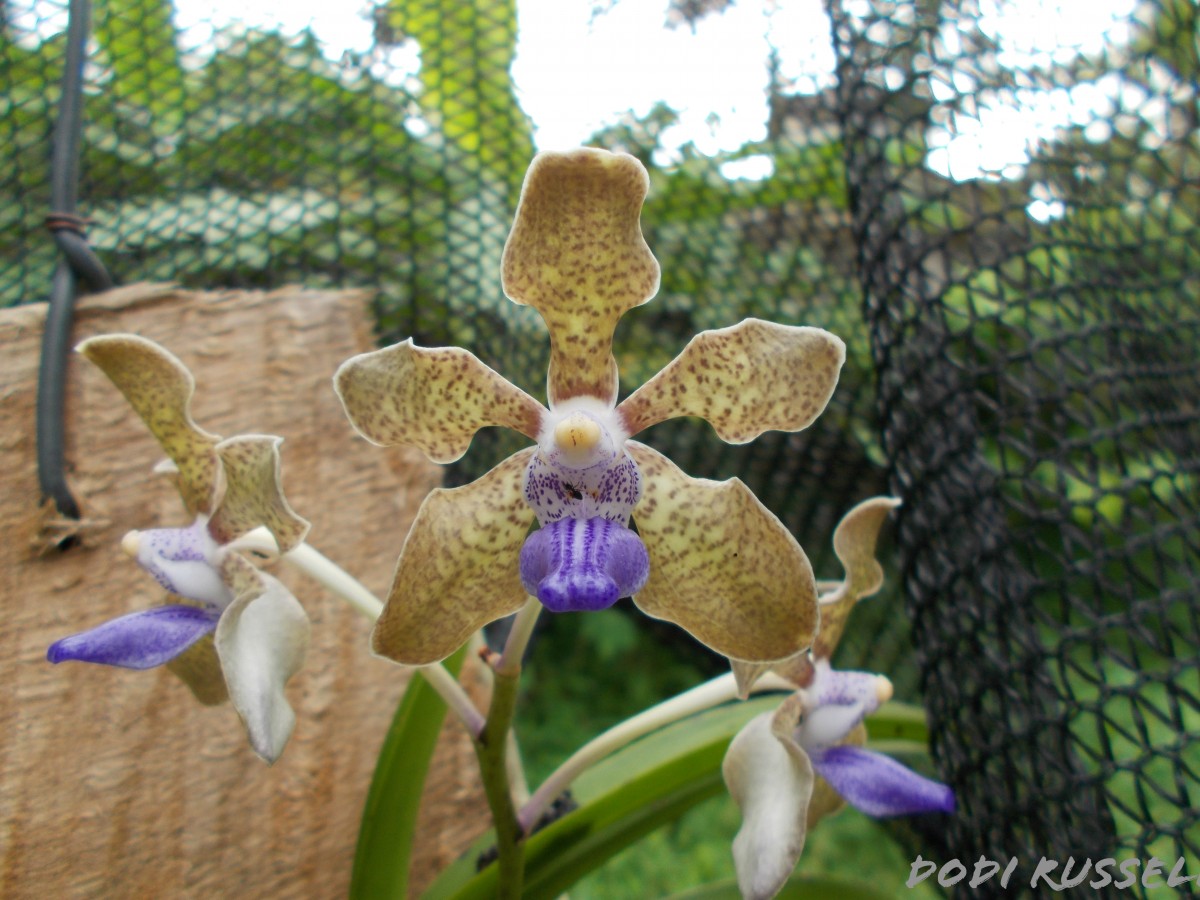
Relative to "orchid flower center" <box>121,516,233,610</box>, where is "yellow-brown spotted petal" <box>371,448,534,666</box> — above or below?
above

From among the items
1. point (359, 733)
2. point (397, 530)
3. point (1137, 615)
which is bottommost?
point (359, 733)

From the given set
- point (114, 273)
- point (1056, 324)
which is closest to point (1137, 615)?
point (1056, 324)

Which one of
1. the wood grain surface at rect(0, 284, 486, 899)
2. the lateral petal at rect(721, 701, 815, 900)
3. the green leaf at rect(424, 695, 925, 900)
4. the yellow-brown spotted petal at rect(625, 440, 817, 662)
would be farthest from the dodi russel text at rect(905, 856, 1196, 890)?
the wood grain surface at rect(0, 284, 486, 899)

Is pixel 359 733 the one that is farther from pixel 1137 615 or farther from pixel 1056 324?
pixel 1056 324

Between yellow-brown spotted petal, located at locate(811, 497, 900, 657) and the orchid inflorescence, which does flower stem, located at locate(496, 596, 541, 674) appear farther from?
yellow-brown spotted petal, located at locate(811, 497, 900, 657)

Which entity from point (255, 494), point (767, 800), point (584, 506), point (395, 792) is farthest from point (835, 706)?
point (255, 494)

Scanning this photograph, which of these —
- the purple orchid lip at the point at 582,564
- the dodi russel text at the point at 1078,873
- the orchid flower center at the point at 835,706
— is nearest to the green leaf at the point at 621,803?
the orchid flower center at the point at 835,706

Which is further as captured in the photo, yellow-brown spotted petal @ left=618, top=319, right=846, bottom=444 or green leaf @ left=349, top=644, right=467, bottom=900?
green leaf @ left=349, top=644, right=467, bottom=900
